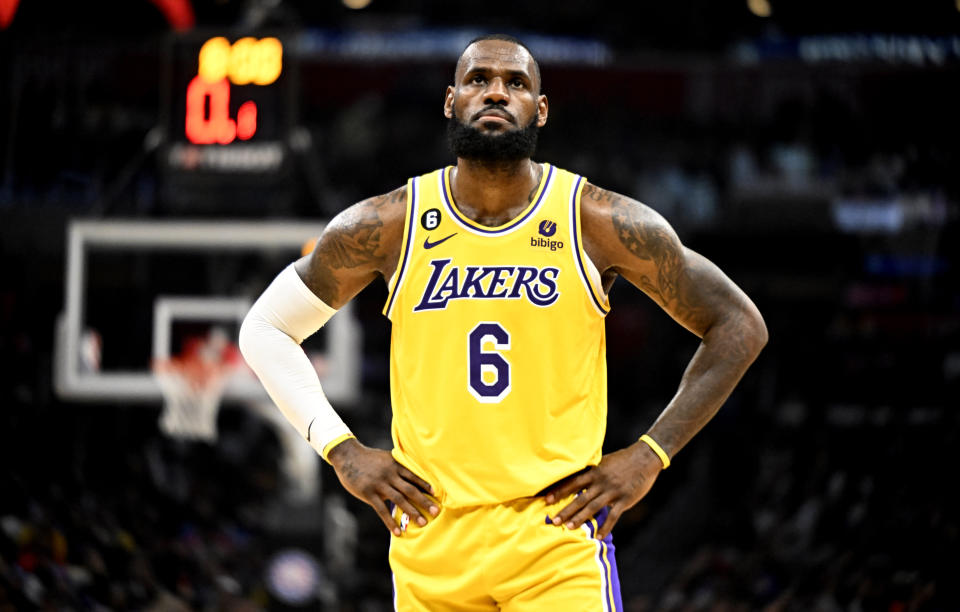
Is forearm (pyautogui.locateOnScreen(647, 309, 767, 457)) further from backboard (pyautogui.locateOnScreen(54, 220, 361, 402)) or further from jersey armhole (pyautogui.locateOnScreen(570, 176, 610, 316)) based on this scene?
backboard (pyautogui.locateOnScreen(54, 220, 361, 402))

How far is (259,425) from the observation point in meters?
17.5

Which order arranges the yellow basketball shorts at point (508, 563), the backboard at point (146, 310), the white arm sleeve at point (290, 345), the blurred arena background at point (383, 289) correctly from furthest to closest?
1. the blurred arena background at point (383, 289)
2. the backboard at point (146, 310)
3. the white arm sleeve at point (290, 345)
4. the yellow basketball shorts at point (508, 563)

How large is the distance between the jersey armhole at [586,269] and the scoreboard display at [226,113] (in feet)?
15.4

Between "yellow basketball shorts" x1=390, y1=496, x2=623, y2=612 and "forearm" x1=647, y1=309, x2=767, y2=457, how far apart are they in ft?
1.24

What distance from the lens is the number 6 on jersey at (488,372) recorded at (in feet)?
11.0

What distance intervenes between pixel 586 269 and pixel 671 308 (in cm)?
32

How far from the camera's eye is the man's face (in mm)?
3455

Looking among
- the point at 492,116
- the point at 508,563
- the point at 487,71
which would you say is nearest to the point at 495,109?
the point at 492,116

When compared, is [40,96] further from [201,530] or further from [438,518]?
[438,518]

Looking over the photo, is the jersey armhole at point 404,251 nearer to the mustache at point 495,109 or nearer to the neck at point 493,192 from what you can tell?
the neck at point 493,192

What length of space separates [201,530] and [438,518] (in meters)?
11.5

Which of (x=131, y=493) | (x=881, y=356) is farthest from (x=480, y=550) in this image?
(x=881, y=356)

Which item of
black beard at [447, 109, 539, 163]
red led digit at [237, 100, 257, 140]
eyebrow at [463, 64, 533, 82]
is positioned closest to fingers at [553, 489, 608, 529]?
black beard at [447, 109, 539, 163]

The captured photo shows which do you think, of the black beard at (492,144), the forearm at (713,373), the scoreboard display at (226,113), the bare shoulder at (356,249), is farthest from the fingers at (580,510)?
the scoreboard display at (226,113)
